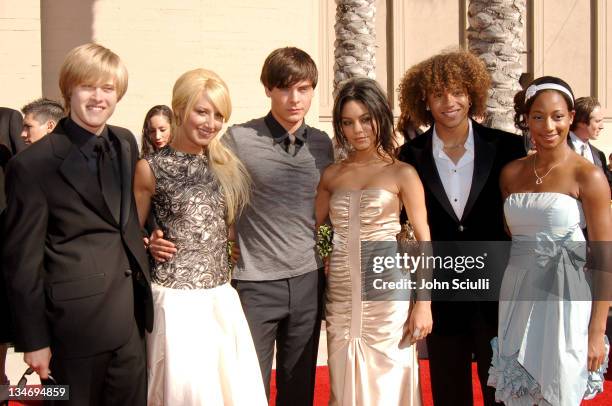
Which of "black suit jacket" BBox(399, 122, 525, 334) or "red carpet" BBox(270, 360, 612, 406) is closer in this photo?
"black suit jacket" BBox(399, 122, 525, 334)

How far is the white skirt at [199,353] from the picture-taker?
117 inches

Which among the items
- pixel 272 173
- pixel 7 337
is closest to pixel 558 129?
pixel 272 173

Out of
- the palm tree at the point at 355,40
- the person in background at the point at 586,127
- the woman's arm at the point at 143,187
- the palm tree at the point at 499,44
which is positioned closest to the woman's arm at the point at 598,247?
the woman's arm at the point at 143,187

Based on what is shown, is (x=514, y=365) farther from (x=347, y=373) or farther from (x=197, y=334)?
(x=197, y=334)

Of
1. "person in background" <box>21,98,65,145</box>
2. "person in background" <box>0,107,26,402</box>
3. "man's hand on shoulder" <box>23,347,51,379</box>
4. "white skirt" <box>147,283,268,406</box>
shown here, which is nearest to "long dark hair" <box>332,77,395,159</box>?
"white skirt" <box>147,283,268,406</box>

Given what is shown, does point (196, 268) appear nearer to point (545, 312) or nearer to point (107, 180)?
point (107, 180)

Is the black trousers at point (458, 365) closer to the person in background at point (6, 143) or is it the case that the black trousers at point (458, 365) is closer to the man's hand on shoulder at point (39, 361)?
the man's hand on shoulder at point (39, 361)

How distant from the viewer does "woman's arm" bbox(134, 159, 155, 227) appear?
10.2ft

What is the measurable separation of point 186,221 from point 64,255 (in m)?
0.58

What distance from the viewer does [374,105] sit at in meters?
3.41

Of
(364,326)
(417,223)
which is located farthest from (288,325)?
(417,223)

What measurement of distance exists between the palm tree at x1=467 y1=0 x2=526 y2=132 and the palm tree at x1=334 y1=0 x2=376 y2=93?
213 centimetres

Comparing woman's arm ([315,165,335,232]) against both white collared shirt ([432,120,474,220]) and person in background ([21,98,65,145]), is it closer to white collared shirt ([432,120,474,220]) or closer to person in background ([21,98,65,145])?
white collared shirt ([432,120,474,220])

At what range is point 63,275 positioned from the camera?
2707 millimetres
